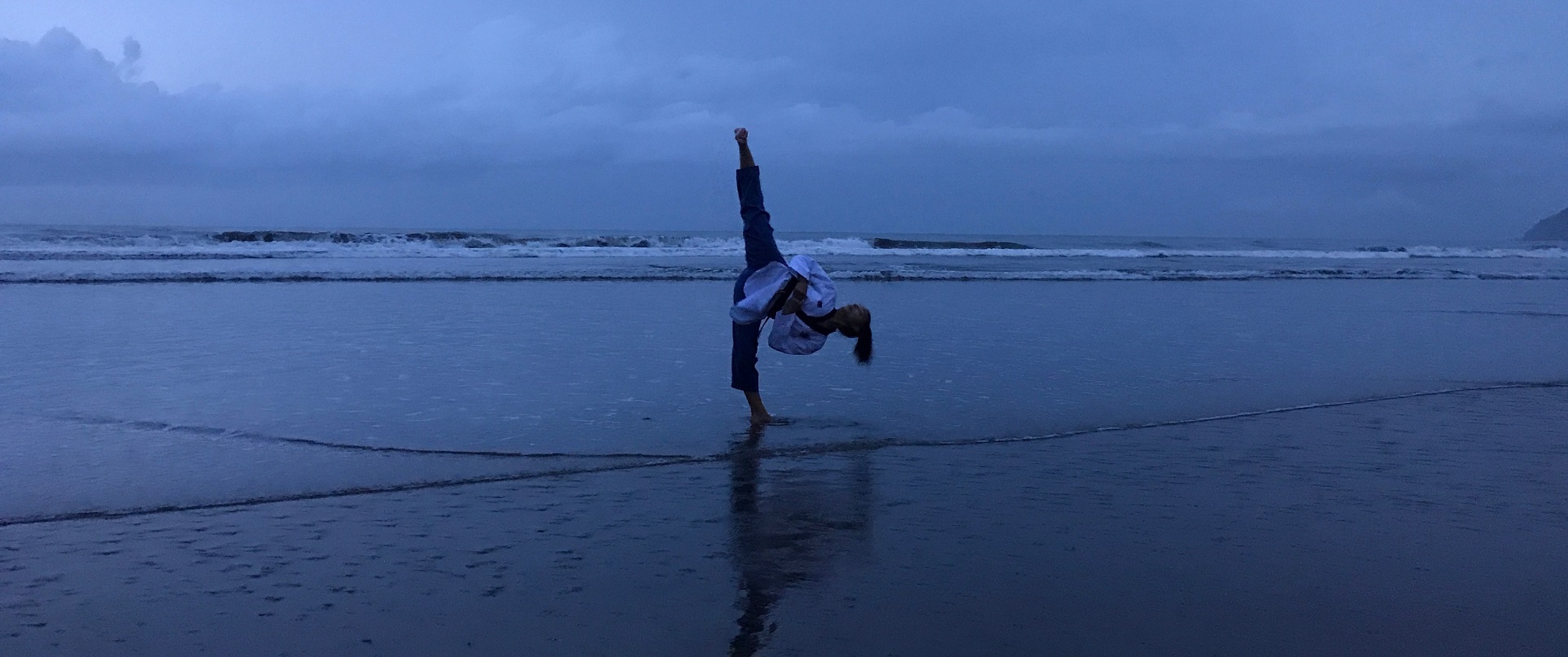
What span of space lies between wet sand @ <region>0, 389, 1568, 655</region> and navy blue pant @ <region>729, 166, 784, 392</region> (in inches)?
44.4

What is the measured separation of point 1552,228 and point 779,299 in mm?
126661

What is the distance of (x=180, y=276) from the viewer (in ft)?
63.0

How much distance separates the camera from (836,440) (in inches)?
249

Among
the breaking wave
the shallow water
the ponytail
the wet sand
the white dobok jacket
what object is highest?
the breaking wave

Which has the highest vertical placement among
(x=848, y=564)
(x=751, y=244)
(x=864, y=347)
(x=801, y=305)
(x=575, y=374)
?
(x=751, y=244)

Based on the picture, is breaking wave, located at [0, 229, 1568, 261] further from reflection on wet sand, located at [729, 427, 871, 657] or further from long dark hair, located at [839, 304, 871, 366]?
reflection on wet sand, located at [729, 427, 871, 657]

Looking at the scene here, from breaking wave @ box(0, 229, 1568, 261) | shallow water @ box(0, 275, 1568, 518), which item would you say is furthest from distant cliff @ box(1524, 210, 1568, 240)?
shallow water @ box(0, 275, 1568, 518)

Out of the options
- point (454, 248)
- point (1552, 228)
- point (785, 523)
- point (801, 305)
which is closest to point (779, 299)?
point (801, 305)

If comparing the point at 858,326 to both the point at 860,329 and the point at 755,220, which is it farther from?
the point at 755,220

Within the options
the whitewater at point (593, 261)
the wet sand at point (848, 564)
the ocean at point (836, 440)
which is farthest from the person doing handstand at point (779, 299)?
the whitewater at point (593, 261)

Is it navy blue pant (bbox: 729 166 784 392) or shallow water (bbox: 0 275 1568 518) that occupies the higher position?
navy blue pant (bbox: 729 166 784 392)

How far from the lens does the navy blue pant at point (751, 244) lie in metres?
6.53

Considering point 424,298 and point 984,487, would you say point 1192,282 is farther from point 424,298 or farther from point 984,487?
point 984,487

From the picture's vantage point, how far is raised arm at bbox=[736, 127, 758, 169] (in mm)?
6543
